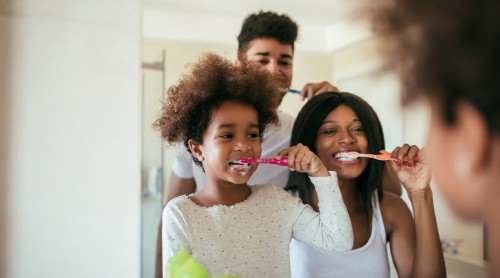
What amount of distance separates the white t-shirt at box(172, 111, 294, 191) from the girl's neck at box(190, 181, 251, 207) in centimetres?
9

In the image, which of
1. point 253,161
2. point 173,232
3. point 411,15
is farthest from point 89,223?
point 411,15

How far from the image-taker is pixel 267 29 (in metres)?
0.90

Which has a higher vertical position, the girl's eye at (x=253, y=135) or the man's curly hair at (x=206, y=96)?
the man's curly hair at (x=206, y=96)

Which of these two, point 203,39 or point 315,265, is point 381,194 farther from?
point 203,39

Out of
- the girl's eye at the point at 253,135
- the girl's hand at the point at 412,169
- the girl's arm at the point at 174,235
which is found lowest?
the girl's arm at the point at 174,235

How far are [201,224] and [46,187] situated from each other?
260 millimetres

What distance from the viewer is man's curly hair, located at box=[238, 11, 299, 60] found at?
88 centimetres

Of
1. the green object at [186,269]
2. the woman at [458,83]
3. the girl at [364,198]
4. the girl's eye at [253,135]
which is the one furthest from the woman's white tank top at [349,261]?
the woman at [458,83]

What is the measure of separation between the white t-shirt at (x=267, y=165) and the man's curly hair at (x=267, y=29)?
0.52ft

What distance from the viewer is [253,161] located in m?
0.68

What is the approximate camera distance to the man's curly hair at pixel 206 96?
732 millimetres

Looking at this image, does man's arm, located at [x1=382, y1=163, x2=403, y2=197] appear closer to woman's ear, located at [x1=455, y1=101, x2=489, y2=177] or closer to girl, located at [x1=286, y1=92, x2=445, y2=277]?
girl, located at [x1=286, y1=92, x2=445, y2=277]

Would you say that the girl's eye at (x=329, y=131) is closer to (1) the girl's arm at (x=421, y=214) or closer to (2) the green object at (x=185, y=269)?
(1) the girl's arm at (x=421, y=214)

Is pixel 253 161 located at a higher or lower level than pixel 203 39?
lower
